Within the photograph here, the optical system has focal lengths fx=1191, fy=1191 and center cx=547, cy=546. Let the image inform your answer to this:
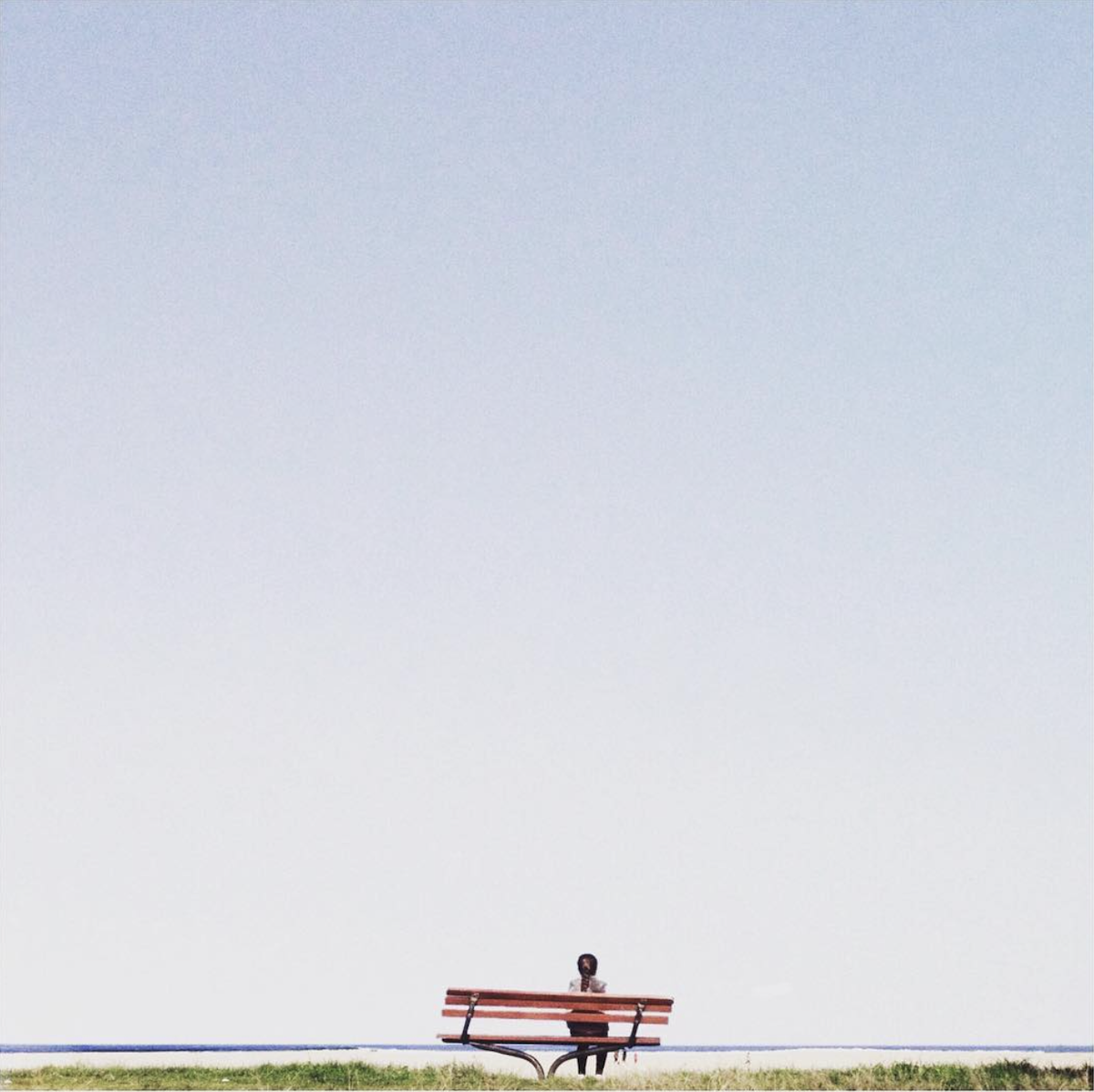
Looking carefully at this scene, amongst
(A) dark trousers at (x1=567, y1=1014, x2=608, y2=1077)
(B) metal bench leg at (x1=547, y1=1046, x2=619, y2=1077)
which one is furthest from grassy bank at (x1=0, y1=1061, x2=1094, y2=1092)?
(A) dark trousers at (x1=567, y1=1014, x2=608, y2=1077)

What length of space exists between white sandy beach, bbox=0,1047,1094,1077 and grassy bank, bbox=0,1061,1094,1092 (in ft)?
1.98

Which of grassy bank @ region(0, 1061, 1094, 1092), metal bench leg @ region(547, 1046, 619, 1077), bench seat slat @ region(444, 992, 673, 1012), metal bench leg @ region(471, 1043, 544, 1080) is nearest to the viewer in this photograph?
grassy bank @ region(0, 1061, 1094, 1092)

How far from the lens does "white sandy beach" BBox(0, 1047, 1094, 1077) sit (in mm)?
12680

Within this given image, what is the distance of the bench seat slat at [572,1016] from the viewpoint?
11.0m

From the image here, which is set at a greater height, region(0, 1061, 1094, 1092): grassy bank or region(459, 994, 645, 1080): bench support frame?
region(459, 994, 645, 1080): bench support frame

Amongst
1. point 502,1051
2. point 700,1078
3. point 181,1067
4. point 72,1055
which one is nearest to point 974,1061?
point 700,1078

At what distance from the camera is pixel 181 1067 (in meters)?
13.1

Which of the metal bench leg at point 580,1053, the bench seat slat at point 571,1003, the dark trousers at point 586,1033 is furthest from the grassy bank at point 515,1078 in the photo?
the bench seat slat at point 571,1003

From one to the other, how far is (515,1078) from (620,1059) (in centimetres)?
249

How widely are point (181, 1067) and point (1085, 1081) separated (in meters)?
9.18

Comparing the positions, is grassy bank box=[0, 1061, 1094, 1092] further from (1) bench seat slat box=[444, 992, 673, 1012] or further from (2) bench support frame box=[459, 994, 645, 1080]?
(1) bench seat slat box=[444, 992, 673, 1012]

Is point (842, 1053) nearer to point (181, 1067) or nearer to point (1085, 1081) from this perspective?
point (1085, 1081)

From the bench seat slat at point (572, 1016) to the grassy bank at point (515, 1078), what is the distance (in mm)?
497

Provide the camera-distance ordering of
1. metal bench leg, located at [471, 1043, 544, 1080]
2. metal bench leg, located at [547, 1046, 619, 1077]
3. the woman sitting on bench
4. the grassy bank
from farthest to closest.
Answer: the woman sitting on bench < metal bench leg, located at [547, 1046, 619, 1077] < metal bench leg, located at [471, 1043, 544, 1080] < the grassy bank
